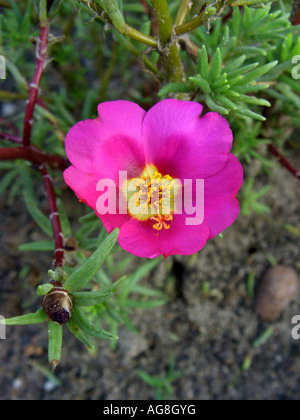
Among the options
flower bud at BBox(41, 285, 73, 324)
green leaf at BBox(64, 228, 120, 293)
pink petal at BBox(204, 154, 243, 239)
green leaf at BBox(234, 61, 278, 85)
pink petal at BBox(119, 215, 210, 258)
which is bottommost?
flower bud at BBox(41, 285, 73, 324)

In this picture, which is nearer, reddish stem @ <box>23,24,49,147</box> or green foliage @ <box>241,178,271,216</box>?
reddish stem @ <box>23,24,49,147</box>

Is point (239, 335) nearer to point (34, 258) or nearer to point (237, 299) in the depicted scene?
point (237, 299)

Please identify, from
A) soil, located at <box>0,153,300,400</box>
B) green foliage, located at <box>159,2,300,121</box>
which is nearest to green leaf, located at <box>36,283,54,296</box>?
green foliage, located at <box>159,2,300,121</box>

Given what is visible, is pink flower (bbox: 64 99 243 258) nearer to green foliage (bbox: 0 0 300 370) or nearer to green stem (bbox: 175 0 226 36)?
green foliage (bbox: 0 0 300 370)

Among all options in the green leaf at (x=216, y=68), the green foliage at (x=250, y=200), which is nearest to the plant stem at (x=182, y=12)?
the green leaf at (x=216, y=68)

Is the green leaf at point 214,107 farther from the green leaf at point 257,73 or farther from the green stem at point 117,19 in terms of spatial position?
the green stem at point 117,19

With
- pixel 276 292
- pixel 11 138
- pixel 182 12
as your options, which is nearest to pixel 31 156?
pixel 11 138

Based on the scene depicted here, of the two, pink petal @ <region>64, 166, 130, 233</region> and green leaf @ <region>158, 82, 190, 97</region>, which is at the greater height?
green leaf @ <region>158, 82, 190, 97</region>

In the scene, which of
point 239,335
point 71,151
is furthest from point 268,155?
point 71,151
